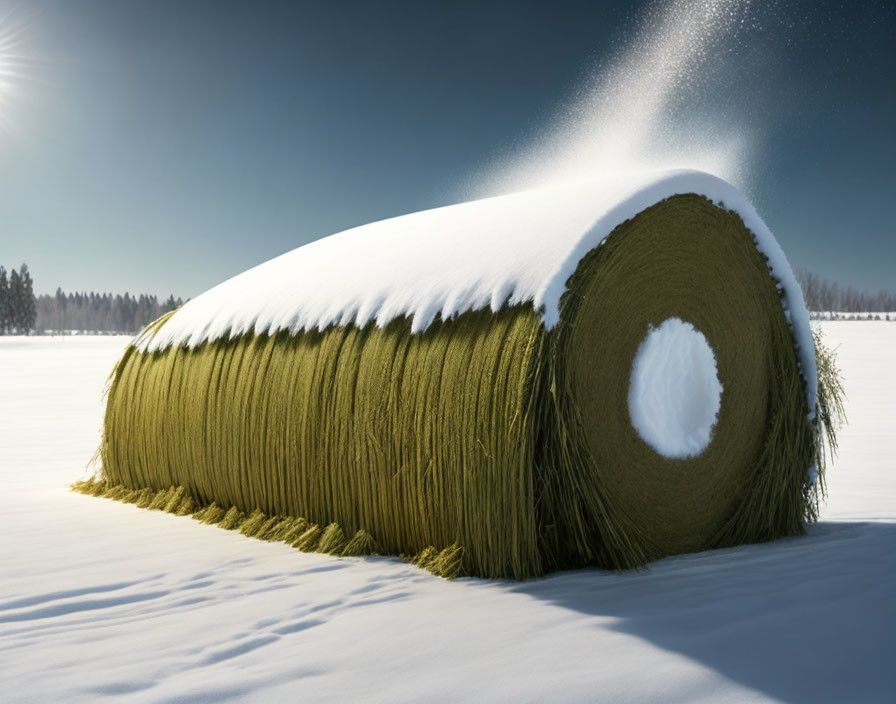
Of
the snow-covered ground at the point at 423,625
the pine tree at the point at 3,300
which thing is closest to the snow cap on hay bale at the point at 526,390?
the snow-covered ground at the point at 423,625

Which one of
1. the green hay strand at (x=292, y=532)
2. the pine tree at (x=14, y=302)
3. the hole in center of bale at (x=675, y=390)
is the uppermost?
the pine tree at (x=14, y=302)

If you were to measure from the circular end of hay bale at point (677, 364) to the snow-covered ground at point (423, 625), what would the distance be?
0.39m

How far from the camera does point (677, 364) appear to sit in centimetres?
469

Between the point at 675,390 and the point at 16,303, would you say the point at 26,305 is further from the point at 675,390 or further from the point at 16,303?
the point at 675,390

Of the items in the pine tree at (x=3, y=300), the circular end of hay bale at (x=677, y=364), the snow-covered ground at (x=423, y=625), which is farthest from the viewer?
the pine tree at (x=3, y=300)

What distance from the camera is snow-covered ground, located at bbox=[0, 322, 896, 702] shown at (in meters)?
2.68

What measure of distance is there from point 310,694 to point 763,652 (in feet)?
5.57

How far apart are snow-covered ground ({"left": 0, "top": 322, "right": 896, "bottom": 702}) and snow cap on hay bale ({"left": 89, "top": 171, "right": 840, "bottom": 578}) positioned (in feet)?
0.97

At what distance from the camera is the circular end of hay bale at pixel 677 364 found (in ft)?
13.7

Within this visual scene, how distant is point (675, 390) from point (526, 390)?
142 centimetres

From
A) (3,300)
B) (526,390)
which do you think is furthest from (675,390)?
(3,300)

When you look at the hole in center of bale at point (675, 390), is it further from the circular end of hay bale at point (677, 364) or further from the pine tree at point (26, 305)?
the pine tree at point (26, 305)

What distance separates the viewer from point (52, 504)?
21.6 ft

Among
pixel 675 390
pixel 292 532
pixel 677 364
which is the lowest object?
pixel 292 532
